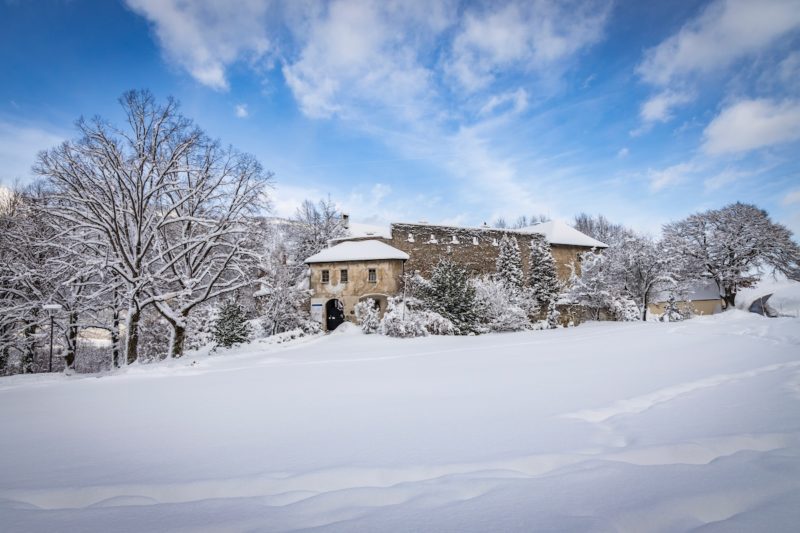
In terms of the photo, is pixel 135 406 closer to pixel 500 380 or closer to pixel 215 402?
pixel 215 402

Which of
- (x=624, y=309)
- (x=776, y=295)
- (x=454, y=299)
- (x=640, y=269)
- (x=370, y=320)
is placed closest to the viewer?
(x=454, y=299)

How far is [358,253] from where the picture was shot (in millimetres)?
26906

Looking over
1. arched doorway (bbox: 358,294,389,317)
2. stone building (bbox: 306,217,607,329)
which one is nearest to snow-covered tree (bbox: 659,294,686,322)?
stone building (bbox: 306,217,607,329)

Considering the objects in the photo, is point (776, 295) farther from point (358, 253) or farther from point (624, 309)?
point (358, 253)

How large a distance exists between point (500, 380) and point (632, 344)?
7616mm

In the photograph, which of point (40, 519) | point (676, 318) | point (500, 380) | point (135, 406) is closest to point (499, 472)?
point (40, 519)

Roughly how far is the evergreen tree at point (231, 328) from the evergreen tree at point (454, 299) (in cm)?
1011

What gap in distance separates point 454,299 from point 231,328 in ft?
39.2

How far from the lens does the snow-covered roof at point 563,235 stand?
114ft

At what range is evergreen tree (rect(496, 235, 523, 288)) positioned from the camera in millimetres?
27672

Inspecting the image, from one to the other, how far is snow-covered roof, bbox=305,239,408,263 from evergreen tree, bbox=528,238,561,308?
9.58 metres

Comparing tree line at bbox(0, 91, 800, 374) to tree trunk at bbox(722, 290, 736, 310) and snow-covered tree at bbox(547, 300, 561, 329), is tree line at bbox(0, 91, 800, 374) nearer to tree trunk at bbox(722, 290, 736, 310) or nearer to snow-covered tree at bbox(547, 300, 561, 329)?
snow-covered tree at bbox(547, 300, 561, 329)

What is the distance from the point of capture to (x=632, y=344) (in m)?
11.6

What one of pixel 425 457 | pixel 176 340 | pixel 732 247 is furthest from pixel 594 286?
pixel 425 457
